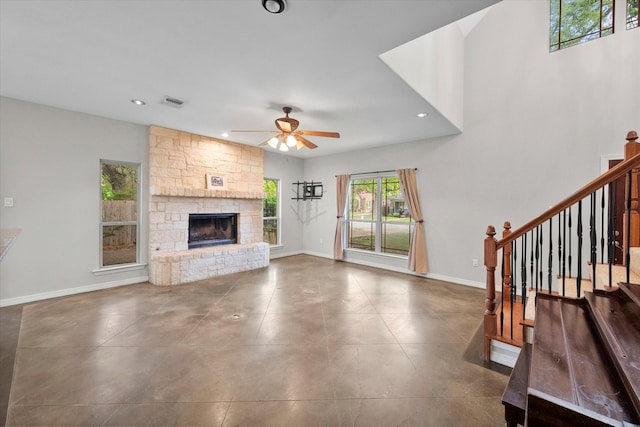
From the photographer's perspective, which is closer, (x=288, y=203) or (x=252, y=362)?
(x=252, y=362)

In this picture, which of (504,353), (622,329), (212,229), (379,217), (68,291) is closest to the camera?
(622,329)

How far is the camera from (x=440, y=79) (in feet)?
12.3

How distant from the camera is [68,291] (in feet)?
13.0

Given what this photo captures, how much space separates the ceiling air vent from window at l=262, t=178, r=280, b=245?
3262mm

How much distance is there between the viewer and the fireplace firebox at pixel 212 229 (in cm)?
534

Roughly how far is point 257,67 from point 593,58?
4.61 meters

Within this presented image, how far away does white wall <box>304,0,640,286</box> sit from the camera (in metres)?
3.54

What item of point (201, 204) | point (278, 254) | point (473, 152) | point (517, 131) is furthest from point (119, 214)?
point (517, 131)

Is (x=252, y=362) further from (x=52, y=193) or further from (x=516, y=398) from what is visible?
(x=52, y=193)

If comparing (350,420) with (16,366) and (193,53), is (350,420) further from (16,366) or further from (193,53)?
(193,53)

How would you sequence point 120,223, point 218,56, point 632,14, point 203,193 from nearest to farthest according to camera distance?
point 218,56 < point 632,14 < point 120,223 < point 203,193

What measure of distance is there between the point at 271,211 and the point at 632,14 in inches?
273

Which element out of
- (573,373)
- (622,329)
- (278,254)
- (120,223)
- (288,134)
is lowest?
(278,254)

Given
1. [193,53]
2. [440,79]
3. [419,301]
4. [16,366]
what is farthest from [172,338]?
[440,79]
